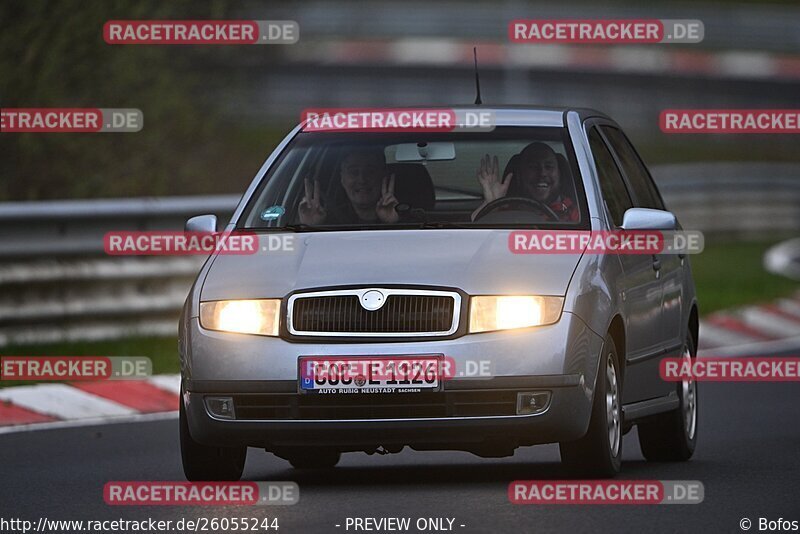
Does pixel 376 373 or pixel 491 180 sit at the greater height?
pixel 491 180

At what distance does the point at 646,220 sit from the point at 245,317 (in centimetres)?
193

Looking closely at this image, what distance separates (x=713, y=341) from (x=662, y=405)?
8.92 metres

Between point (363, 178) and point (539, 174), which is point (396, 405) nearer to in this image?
point (363, 178)

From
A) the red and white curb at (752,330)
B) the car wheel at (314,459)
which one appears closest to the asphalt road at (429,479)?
the car wheel at (314,459)

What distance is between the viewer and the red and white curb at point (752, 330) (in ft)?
61.7

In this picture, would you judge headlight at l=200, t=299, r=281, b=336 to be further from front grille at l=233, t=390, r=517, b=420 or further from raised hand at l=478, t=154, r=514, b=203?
raised hand at l=478, t=154, r=514, b=203

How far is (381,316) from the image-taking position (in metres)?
8.98

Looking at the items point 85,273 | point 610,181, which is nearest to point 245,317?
point 610,181

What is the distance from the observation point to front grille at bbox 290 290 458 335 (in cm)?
895

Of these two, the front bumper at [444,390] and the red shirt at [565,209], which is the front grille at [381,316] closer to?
the front bumper at [444,390]

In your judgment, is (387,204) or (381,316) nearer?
(381,316)

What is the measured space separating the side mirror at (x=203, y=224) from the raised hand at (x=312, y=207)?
0.40 metres

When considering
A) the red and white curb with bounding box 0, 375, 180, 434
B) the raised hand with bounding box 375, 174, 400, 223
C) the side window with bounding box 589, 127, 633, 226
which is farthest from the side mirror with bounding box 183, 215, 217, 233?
the red and white curb with bounding box 0, 375, 180, 434

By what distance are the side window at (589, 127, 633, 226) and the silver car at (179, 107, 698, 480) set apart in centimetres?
5
